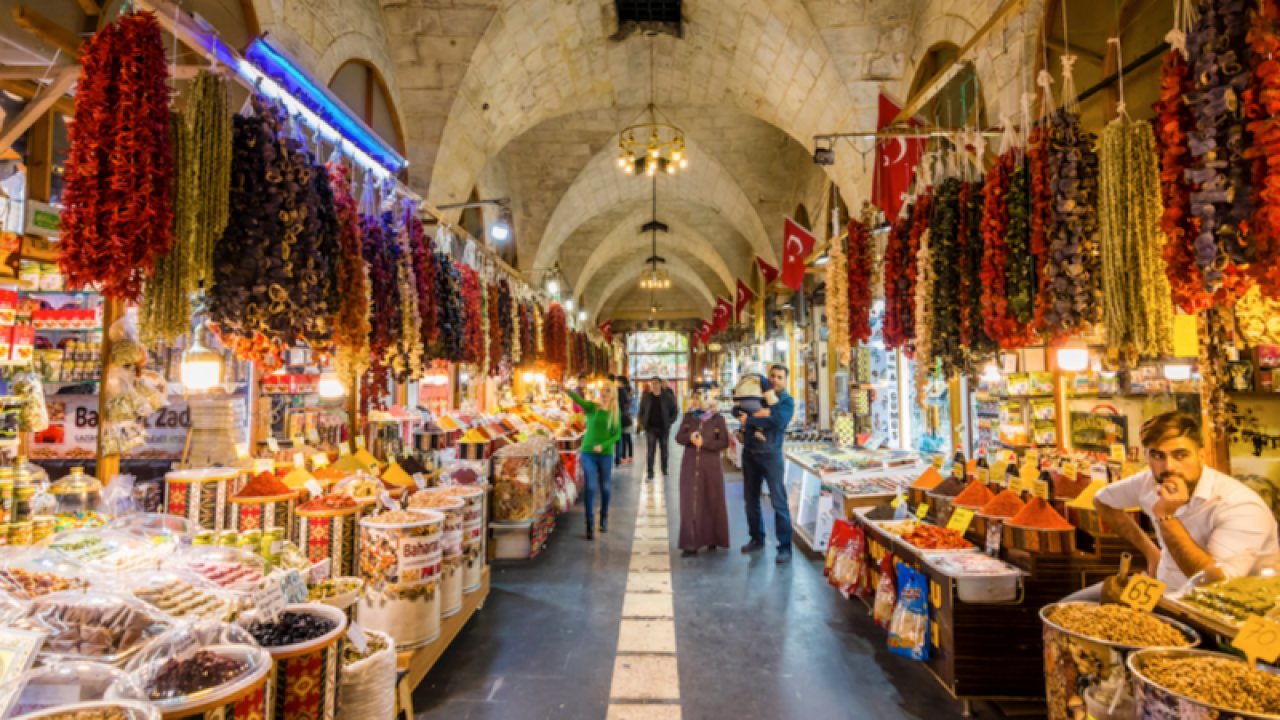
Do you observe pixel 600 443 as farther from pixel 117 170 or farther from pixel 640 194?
pixel 640 194

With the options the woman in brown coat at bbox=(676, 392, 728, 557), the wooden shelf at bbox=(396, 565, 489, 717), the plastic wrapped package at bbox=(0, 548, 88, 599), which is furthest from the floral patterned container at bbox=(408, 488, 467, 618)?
the woman in brown coat at bbox=(676, 392, 728, 557)

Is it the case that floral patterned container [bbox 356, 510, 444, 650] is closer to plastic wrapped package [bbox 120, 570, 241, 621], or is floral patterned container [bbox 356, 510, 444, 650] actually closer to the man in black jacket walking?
plastic wrapped package [bbox 120, 570, 241, 621]

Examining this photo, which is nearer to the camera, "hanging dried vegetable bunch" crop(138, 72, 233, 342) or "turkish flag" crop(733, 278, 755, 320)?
"hanging dried vegetable bunch" crop(138, 72, 233, 342)

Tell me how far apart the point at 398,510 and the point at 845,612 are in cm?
306

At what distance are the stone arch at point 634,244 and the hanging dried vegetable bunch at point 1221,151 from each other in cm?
1654

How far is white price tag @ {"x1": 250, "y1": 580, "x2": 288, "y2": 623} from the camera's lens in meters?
1.87

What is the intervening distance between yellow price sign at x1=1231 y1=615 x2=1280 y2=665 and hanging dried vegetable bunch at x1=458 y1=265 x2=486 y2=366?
15.4 ft

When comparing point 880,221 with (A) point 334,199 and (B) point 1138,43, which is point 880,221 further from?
(A) point 334,199

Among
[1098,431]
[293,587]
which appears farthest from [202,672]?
[1098,431]

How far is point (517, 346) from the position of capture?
7.12 meters

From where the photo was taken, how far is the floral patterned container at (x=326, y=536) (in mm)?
3201

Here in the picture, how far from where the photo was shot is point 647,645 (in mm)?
3838

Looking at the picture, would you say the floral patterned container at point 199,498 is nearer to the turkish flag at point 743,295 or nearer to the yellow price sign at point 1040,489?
the yellow price sign at point 1040,489

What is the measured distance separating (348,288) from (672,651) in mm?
2784
